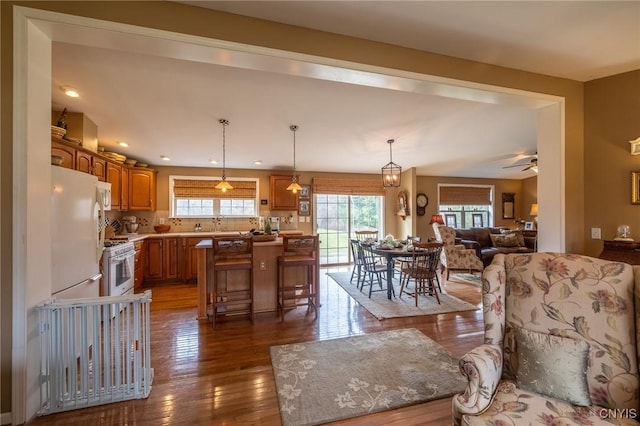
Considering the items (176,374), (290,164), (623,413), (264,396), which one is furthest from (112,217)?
(623,413)

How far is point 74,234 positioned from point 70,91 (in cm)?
165

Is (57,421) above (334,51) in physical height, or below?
below

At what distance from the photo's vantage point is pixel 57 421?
69.4 inches

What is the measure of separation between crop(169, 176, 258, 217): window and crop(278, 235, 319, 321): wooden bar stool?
283cm

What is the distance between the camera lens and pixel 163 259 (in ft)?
16.5

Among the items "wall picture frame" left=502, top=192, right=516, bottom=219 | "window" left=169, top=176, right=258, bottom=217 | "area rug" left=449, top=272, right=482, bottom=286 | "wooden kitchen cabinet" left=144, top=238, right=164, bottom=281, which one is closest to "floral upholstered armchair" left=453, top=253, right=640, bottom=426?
"area rug" left=449, top=272, right=482, bottom=286

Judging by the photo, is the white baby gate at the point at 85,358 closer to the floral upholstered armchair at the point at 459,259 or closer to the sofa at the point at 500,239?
the floral upholstered armchair at the point at 459,259

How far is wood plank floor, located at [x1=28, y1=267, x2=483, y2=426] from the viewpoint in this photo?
1.79 meters

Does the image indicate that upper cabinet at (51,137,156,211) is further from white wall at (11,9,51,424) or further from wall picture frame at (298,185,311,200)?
wall picture frame at (298,185,311,200)

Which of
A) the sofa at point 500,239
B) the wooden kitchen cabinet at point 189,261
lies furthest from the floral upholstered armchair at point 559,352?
the sofa at point 500,239

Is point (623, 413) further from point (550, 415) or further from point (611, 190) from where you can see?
point (611, 190)

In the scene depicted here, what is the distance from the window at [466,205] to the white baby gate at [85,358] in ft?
23.8

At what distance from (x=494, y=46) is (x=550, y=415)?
8.35ft

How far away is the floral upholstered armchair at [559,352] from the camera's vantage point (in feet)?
4.02
